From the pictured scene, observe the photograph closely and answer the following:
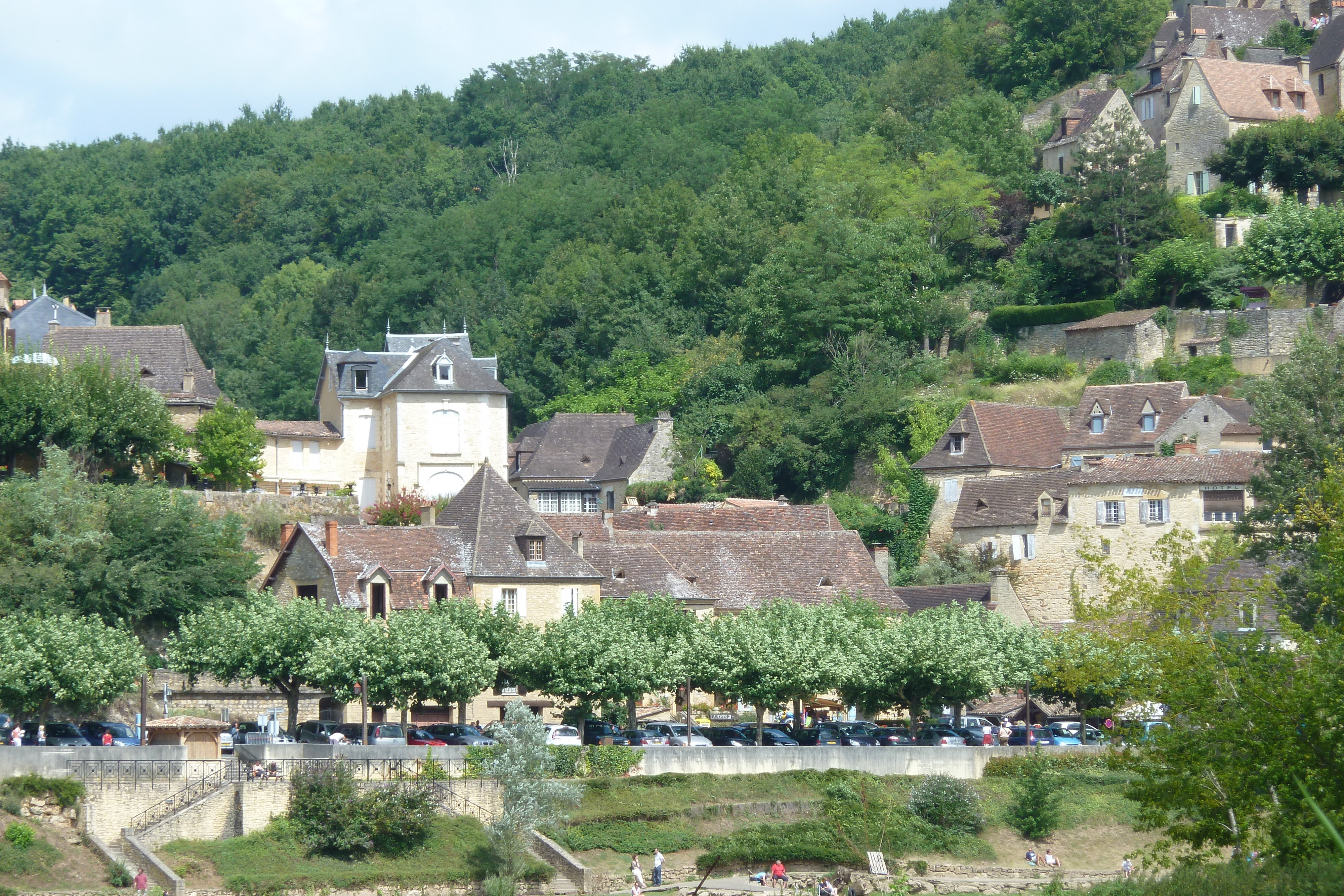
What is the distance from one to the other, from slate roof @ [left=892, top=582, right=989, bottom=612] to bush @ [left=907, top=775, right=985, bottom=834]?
1580 cm

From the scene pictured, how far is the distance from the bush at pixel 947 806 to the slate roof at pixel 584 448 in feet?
112

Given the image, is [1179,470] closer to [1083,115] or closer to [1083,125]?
[1083,125]

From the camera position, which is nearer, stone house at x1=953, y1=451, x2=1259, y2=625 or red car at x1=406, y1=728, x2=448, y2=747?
red car at x1=406, y1=728, x2=448, y2=747

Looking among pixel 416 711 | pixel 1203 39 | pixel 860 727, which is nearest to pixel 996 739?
pixel 860 727

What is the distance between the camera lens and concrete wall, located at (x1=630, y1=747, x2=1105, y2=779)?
1769 inches

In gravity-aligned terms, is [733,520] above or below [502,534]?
above

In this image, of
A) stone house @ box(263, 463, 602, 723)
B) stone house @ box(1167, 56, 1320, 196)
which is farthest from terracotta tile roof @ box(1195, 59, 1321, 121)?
stone house @ box(263, 463, 602, 723)

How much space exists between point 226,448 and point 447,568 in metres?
16.4

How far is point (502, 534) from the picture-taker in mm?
56438

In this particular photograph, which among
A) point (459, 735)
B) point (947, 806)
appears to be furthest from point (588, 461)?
point (947, 806)

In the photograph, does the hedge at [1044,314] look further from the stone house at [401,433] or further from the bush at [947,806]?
the bush at [947,806]

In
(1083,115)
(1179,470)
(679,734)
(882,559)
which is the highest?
(1083,115)

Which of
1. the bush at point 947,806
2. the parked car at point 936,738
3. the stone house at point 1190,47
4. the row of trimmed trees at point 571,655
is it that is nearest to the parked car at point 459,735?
the row of trimmed trees at point 571,655

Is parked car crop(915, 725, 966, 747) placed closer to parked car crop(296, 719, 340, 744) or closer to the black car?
the black car
